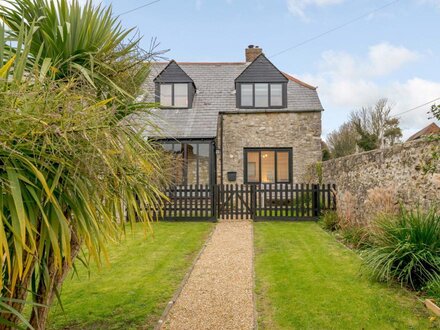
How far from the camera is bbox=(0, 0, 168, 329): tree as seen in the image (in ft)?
5.82

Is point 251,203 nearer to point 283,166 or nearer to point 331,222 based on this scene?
point 331,222

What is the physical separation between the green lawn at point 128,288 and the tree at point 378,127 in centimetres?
2327

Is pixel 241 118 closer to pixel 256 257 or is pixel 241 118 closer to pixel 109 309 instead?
pixel 256 257

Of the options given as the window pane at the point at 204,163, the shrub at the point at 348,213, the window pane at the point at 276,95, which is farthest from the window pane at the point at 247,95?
the shrub at the point at 348,213

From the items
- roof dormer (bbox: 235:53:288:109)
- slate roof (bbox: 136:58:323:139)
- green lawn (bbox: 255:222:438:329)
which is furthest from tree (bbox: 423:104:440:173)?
roof dormer (bbox: 235:53:288:109)

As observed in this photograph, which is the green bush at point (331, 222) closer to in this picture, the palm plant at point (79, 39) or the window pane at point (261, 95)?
the palm plant at point (79, 39)

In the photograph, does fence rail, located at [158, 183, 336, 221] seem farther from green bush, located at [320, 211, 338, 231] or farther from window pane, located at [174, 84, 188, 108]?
window pane, located at [174, 84, 188, 108]

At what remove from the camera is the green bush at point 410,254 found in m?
4.71

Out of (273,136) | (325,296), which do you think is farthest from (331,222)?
(273,136)

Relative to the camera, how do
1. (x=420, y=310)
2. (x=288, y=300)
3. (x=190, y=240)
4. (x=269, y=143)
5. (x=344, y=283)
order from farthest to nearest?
(x=269, y=143), (x=190, y=240), (x=344, y=283), (x=288, y=300), (x=420, y=310)

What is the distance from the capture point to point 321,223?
10734mm

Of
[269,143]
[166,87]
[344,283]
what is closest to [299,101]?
[269,143]

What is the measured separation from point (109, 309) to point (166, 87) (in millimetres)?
14586

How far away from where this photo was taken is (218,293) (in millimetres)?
4789
